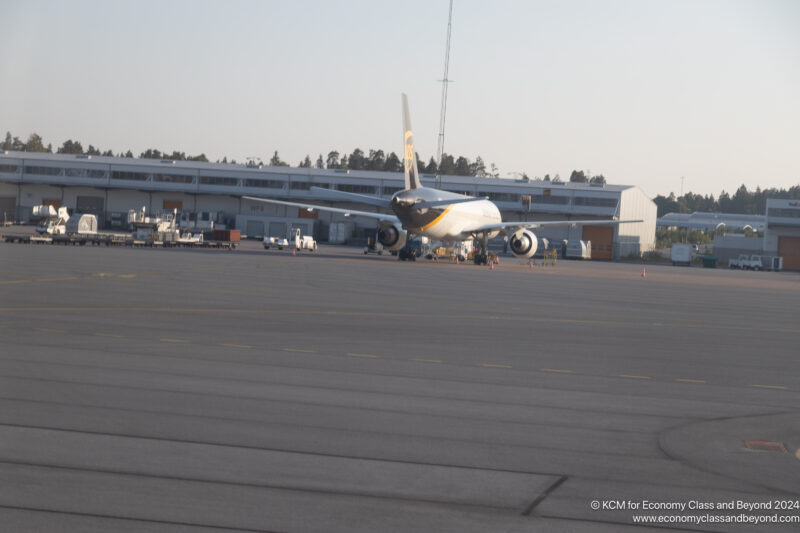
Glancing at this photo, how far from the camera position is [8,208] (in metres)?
103

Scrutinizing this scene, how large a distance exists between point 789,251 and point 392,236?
212 ft

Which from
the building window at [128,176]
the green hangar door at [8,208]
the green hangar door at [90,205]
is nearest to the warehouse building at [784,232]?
the building window at [128,176]

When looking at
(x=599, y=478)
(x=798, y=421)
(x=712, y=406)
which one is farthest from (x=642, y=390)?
(x=599, y=478)

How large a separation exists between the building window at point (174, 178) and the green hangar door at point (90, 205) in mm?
7786

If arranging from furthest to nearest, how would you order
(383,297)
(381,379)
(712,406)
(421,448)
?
(383,297), (381,379), (712,406), (421,448)

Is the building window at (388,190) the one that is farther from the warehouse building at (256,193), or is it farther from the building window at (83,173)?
the building window at (83,173)

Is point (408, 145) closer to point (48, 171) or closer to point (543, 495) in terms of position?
point (543, 495)

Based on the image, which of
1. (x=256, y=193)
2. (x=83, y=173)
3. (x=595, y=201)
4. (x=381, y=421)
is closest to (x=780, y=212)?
(x=595, y=201)

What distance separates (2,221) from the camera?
99.1 m

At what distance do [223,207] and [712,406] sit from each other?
104m

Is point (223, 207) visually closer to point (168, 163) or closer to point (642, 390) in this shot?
point (168, 163)

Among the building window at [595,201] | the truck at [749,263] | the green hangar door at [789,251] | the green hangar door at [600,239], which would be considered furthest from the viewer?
the building window at [595,201]

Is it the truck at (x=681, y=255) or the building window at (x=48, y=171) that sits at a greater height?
the building window at (x=48, y=171)

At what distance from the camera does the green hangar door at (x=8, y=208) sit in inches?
3971
